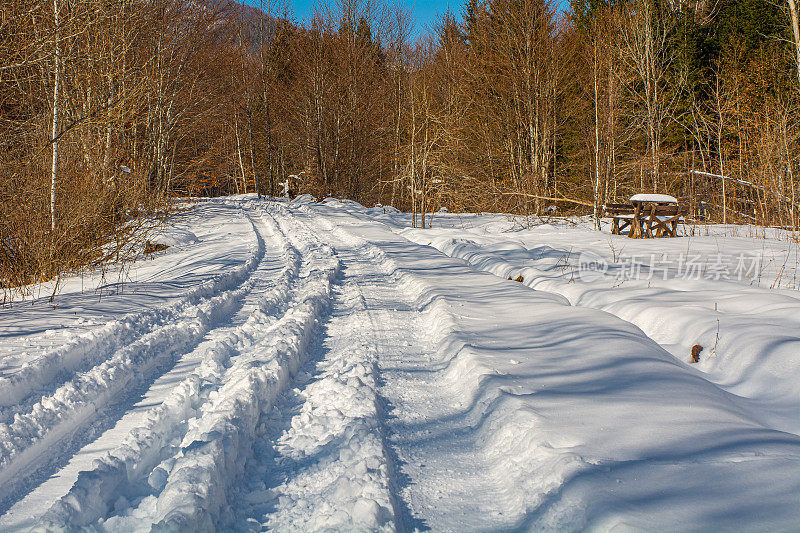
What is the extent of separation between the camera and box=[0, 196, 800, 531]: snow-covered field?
247 centimetres

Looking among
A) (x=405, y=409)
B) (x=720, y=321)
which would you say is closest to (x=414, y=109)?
(x=720, y=321)

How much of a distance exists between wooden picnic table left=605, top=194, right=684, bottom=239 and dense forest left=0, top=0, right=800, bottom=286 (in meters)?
1.98

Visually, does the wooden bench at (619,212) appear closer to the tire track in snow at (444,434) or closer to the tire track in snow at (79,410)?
the tire track in snow at (444,434)

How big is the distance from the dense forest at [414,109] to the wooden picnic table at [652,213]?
6.48 ft

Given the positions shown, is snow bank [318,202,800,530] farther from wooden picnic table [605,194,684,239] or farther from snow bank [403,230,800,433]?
wooden picnic table [605,194,684,239]

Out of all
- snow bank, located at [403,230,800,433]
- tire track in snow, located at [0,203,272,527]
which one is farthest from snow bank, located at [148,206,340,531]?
A: snow bank, located at [403,230,800,433]

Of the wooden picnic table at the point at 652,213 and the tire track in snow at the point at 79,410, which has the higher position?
the wooden picnic table at the point at 652,213

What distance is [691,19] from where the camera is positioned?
24.9 metres

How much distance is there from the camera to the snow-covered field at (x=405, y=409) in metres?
2.47

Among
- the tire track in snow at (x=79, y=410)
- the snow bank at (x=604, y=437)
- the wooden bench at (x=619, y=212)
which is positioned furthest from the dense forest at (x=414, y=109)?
the snow bank at (x=604, y=437)

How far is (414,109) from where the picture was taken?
17.7m

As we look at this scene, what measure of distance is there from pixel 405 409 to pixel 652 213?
11.8 m

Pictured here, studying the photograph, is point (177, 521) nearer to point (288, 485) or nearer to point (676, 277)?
point (288, 485)

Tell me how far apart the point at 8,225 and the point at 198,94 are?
14985mm
